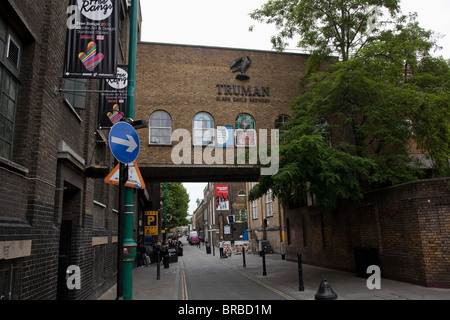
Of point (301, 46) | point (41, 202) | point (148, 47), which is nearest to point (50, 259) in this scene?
point (41, 202)

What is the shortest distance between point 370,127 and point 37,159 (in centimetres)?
1190

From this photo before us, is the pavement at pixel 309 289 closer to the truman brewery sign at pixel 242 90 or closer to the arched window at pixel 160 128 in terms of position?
the arched window at pixel 160 128

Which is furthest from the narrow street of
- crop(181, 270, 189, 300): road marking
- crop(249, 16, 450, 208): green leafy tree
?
crop(249, 16, 450, 208): green leafy tree

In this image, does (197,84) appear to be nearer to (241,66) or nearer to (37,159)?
(241,66)

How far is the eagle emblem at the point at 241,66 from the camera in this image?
18.8 metres

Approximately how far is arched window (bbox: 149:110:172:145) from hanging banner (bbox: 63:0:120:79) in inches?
402

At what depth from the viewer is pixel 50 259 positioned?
6.37m

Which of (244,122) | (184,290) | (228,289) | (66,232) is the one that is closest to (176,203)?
(244,122)

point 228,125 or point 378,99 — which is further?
point 228,125

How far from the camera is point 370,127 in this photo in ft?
44.1

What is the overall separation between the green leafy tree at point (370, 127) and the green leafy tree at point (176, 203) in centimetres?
4920

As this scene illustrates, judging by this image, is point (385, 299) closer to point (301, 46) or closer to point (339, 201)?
point (339, 201)

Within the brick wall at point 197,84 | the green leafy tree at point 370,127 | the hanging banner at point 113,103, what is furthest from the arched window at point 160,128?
the hanging banner at point 113,103

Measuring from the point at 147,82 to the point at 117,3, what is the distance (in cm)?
1087
